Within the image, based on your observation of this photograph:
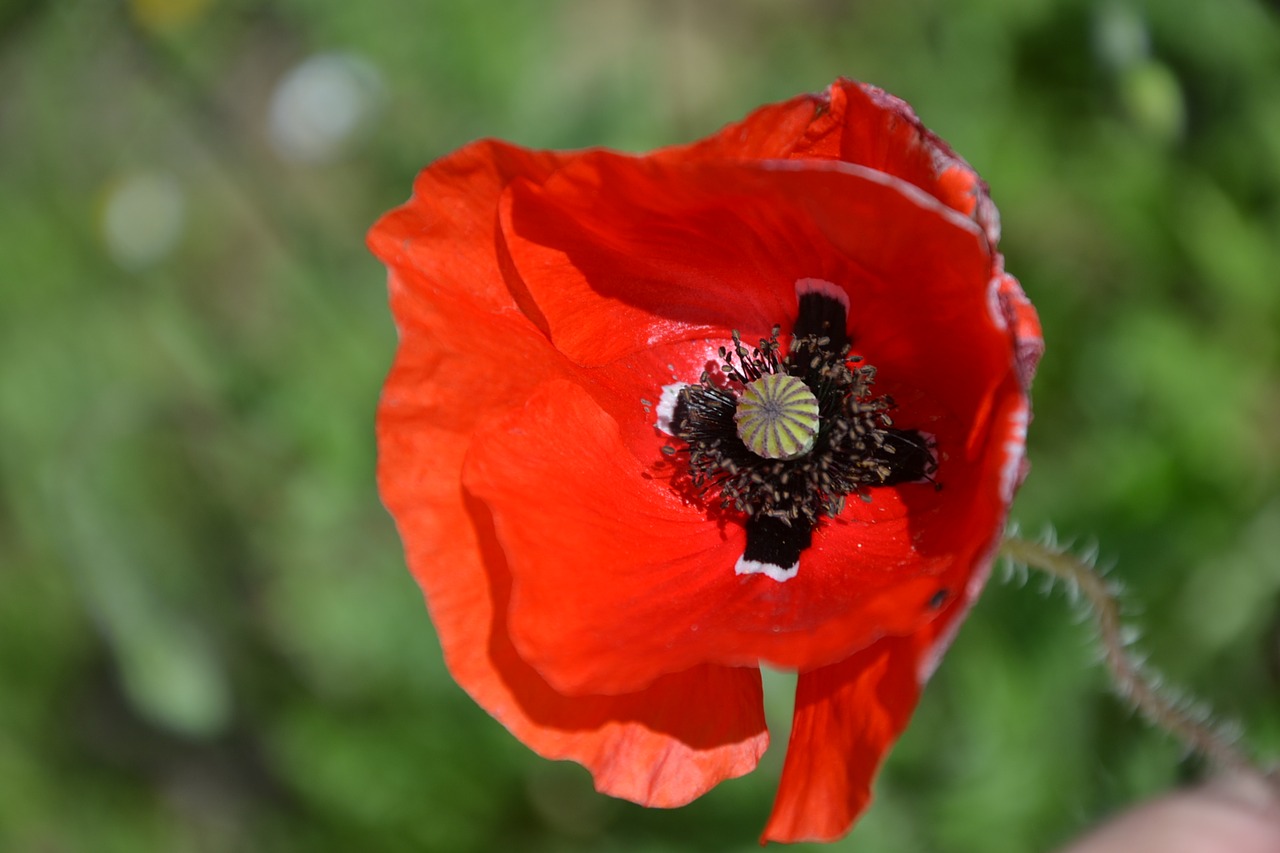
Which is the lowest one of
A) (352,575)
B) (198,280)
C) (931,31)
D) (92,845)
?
(92,845)

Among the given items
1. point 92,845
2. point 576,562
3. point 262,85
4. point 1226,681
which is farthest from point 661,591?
point 262,85

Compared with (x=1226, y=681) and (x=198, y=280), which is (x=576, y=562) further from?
(x=198, y=280)

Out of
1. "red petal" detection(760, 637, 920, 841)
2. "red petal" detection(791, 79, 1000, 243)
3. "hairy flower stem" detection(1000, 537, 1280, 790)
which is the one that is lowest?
"hairy flower stem" detection(1000, 537, 1280, 790)

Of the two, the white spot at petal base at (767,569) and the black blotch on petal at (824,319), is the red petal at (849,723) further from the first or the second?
the black blotch on petal at (824,319)

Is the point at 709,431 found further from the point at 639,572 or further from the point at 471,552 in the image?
the point at 471,552

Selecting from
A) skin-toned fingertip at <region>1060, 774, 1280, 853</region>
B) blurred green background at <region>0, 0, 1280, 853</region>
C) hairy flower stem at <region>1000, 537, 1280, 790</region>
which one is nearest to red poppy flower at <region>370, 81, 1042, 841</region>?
hairy flower stem at <region>1000, 537, 1280, 790</region>

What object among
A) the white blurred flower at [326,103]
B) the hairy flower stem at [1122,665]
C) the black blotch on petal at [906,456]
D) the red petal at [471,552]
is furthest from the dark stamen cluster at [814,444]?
the white blurred flower at [326,103]

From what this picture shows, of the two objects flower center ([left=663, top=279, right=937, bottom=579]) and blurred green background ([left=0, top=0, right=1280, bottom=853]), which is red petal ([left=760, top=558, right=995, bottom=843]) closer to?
flower center ([left=663, top=279, right=937, bottom=579])
